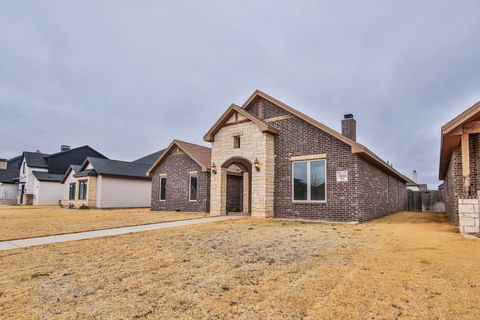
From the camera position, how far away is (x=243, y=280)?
4109 millimetres

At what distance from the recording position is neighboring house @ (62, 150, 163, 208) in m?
24.5

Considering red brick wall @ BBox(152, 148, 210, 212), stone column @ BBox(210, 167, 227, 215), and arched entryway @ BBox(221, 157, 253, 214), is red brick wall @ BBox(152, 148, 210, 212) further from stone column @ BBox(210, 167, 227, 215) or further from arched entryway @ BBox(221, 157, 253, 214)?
stone column @ BBox(210, 167, 227, 215)

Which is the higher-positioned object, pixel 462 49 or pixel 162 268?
pixel 462 49

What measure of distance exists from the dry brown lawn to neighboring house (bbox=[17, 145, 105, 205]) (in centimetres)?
3152

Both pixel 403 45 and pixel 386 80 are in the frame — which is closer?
pixel 403 45

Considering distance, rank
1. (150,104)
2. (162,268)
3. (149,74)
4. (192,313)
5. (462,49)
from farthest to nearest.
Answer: (150,104) < (149,74) < (462,49) < (162,268) < (192,313)

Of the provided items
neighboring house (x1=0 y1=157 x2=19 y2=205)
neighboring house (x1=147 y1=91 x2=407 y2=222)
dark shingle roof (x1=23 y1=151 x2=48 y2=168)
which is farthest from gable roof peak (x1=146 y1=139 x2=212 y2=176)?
neighboring house (x1=0 y1=157 x2=19 y2=205)

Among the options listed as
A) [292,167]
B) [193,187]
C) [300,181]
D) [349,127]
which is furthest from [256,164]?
[193,187]

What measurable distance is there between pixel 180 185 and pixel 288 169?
27.5 feet

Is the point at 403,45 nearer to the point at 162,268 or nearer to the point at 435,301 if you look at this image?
the point at 435,301

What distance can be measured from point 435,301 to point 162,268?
3.87 metres

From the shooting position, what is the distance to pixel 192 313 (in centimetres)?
301

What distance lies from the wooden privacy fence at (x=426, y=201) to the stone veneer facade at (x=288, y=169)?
10.7 m

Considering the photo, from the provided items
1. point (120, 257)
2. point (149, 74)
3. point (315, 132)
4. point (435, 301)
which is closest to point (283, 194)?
point (315, 132)
